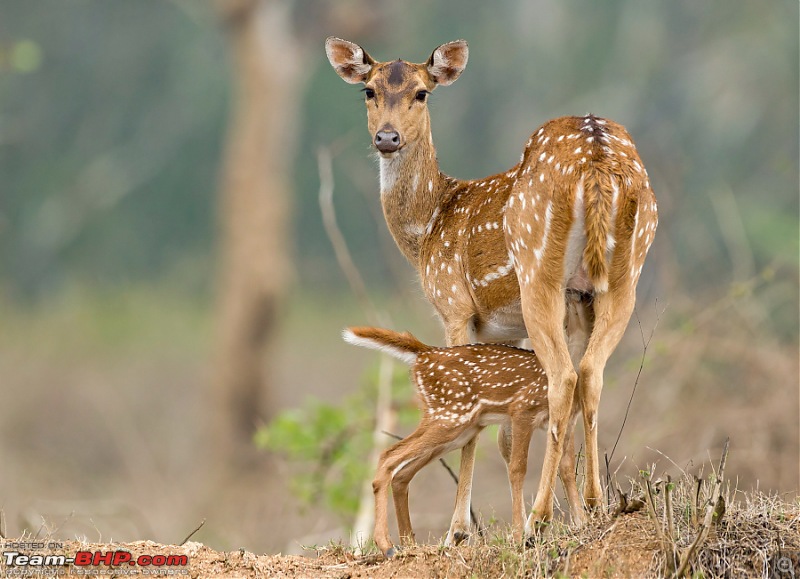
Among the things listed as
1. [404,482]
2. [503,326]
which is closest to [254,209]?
[503,326]

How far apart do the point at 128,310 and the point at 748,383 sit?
22.0m

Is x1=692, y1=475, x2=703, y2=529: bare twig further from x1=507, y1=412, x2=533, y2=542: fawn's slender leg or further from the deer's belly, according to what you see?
the deer's belly

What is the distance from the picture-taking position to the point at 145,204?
109ft

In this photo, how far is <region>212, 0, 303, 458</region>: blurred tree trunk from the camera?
25219 millimetres

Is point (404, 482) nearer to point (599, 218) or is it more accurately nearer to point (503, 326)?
point (503, 326)

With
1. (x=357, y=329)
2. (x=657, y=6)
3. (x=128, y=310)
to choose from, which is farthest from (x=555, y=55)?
(x=357, y=329)

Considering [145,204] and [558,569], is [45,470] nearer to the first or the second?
[145,204]

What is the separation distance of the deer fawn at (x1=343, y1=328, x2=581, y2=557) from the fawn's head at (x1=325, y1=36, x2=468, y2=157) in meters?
1.66

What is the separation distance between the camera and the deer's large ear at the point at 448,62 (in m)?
9.15

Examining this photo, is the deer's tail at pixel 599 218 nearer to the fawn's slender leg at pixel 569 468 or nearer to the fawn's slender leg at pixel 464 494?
the fawn's slender leg at pixel 569 468

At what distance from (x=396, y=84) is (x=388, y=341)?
2.00 meters

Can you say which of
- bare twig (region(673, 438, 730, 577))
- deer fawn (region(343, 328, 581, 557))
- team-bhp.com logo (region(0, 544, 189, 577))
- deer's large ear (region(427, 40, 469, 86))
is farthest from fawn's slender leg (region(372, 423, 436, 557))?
deer's large ear (region(427, 40, 469, 86))

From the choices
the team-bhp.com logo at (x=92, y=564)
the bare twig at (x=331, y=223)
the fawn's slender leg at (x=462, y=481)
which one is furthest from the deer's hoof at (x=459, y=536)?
the bare twig at (x=331, y=223)

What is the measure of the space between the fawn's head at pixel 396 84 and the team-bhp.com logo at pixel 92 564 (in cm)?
312
